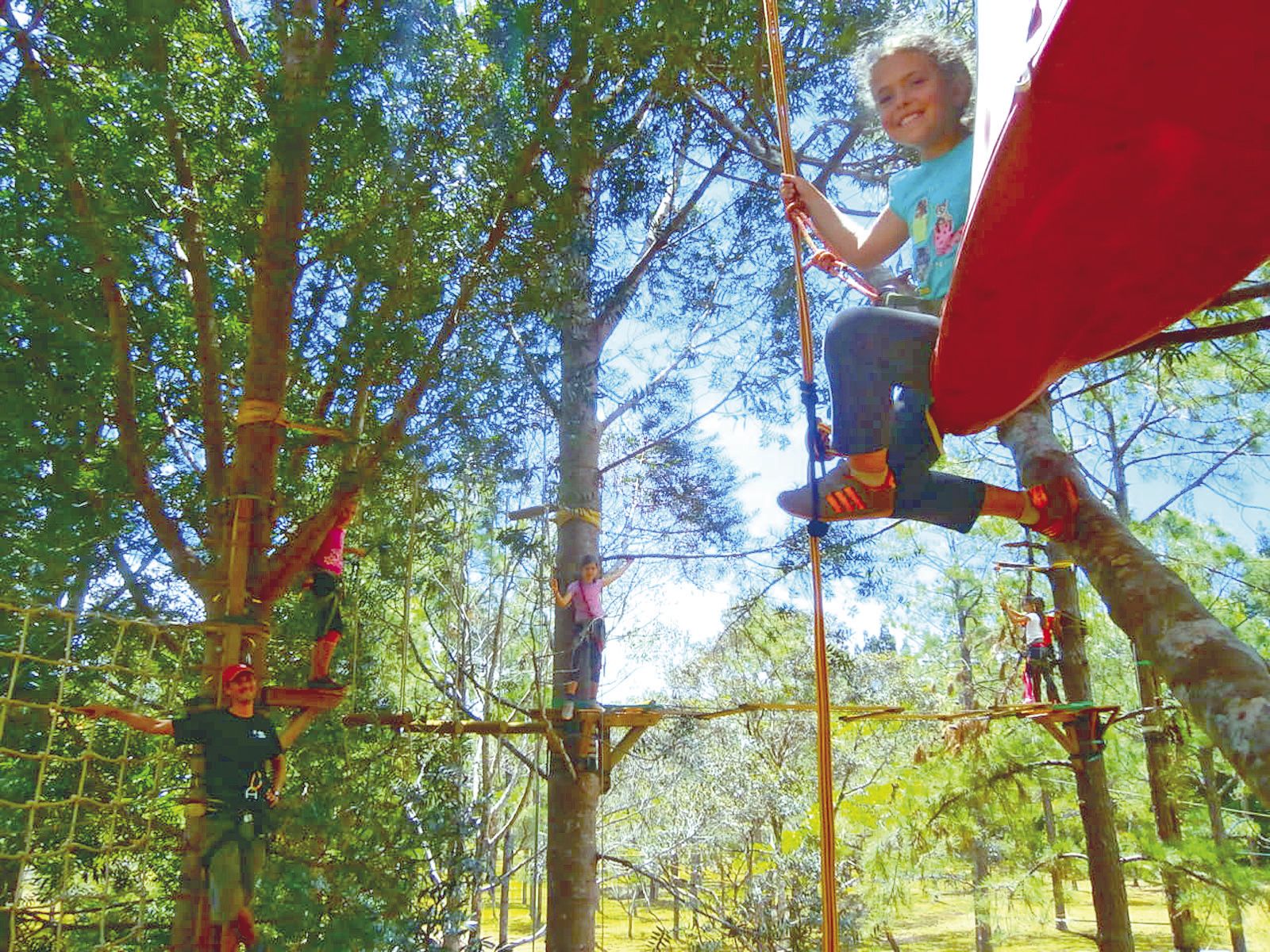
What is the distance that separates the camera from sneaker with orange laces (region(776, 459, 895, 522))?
1.76 metres

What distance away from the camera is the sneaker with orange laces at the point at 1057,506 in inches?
61.5

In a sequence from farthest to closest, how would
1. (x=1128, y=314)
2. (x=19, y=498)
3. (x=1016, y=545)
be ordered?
(x=1016, y=545)
(x=19, y=498)
(x=1128, y=314)

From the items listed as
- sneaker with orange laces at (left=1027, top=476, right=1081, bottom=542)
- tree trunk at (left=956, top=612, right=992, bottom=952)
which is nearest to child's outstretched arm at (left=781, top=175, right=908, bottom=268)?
sneaker with orange laces at (left=1027, top=476, right=1081, bottom=542)

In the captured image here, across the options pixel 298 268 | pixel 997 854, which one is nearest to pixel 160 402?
pixel 298 268

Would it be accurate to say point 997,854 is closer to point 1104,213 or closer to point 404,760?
point 404,760

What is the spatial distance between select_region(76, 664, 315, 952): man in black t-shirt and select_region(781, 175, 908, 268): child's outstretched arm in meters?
2.42

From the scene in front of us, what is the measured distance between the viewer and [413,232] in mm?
3373

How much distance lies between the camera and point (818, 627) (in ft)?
4.42

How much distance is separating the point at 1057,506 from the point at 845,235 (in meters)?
0.72

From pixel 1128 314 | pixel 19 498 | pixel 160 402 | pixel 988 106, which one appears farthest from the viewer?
pixel 160 402

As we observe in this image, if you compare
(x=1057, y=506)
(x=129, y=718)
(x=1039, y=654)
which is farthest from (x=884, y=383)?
(x=1039, y=654)

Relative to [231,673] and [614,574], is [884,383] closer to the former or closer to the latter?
[231,673]

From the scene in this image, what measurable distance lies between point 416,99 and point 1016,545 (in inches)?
174

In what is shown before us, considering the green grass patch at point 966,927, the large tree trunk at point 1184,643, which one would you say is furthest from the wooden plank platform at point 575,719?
the green grass patch at point 966,927
